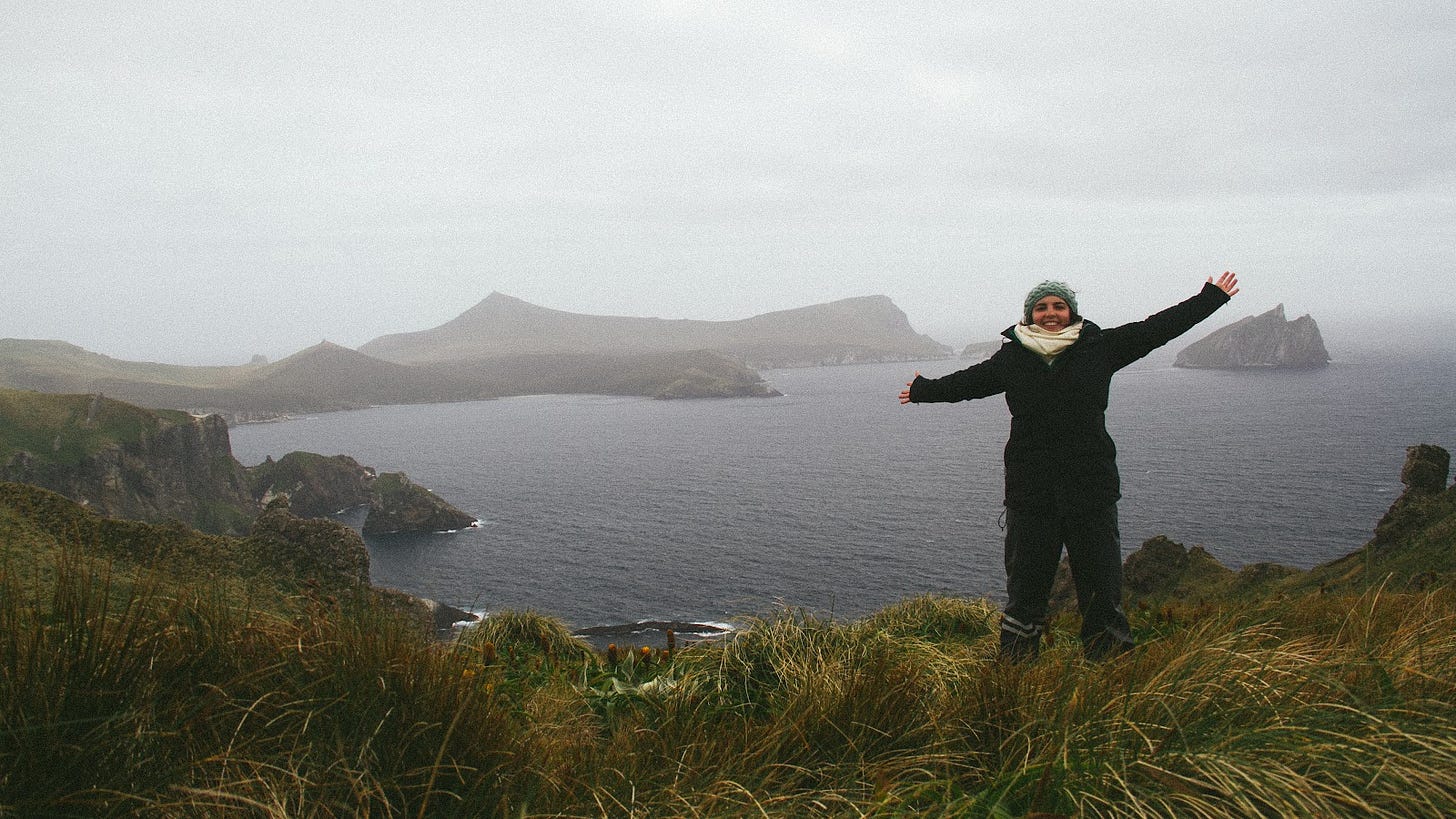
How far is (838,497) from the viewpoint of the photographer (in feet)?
228

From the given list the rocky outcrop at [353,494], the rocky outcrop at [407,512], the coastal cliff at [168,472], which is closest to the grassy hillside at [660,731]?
the rocky outcrop at [407,512]

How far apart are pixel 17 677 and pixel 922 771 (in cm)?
325

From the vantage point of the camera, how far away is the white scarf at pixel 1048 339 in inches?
217

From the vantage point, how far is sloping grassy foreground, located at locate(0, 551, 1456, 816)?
2.61 meters

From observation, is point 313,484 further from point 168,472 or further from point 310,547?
point 310,547

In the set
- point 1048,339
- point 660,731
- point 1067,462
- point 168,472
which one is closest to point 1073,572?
point 1067,462

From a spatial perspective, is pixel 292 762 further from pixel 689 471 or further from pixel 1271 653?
pixel 689 471

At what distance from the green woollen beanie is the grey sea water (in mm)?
4426

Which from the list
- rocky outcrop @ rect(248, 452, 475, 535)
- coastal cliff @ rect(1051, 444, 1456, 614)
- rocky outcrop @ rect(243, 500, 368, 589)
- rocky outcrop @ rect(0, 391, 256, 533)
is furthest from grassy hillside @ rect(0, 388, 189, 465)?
coastal cliff @ rect(1051, 444, 1456, 614)

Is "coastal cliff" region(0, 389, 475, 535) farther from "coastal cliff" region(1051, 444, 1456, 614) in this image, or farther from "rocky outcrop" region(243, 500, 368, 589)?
"rocky outcrop" region(243, 500, 368, 589)

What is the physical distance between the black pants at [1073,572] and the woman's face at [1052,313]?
133 centimetres

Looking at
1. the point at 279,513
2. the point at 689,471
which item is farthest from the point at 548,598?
the point at 689,471

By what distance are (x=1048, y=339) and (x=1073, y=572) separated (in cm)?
161

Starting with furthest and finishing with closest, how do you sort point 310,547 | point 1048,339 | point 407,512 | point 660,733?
point 407,512 → point 310,547 → point 1048,339 → point 660,733
